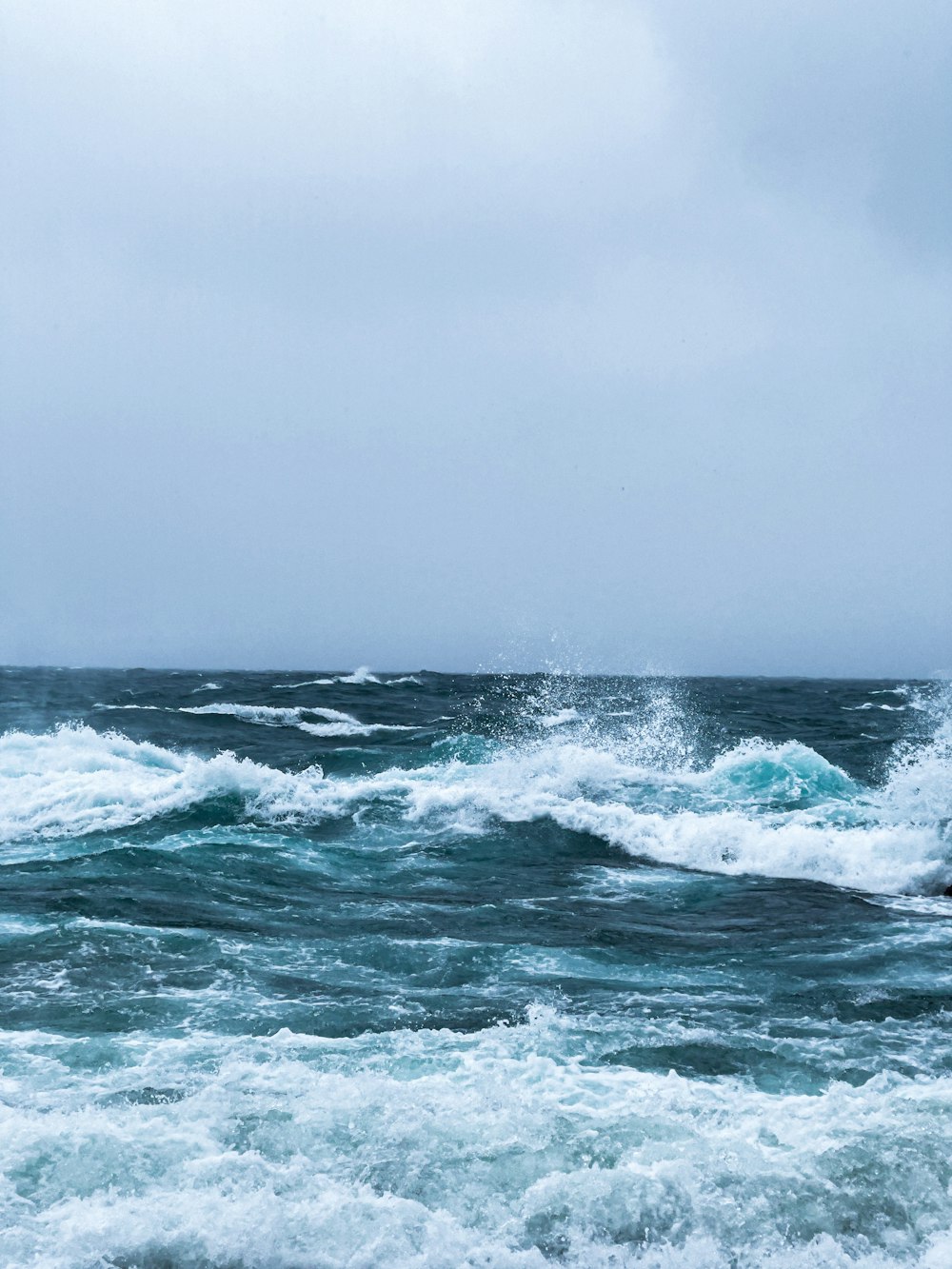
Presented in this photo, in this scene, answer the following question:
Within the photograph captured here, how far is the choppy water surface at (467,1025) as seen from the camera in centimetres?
593

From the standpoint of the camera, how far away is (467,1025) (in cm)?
889

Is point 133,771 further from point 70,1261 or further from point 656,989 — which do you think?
point 70,1261

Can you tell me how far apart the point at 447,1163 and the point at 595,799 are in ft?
53.3

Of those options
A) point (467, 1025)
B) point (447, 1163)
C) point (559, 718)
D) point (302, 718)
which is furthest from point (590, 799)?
point (302, 718)

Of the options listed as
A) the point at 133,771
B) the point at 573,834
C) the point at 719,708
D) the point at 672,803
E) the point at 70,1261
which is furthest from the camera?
the point at 719,708

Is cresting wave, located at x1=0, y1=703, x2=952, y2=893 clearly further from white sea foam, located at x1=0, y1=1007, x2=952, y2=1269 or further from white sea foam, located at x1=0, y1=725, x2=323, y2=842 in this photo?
white sea foam, located at x1=0, y1=1007, x2=952, y2=1269

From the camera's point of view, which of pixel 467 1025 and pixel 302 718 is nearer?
pixel 467 1025

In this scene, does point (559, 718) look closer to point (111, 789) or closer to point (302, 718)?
point (302, 718)

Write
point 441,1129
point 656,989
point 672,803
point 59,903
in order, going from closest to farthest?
point 441,1129
point 656,989
point 59,903
point 672,803

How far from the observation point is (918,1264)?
558 cm

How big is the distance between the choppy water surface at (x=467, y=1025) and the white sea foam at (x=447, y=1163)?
0.02 meters

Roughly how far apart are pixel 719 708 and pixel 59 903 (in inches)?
1542

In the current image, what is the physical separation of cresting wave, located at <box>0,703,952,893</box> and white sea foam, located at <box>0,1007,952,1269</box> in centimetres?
927

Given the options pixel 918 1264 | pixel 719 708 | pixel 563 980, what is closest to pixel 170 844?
pixel 563 980
